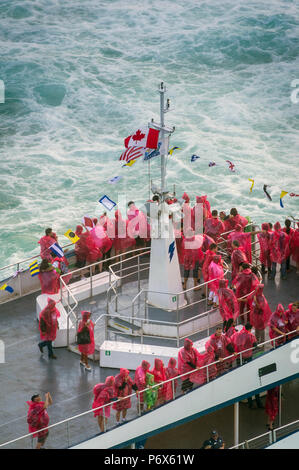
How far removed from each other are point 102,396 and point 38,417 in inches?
52.5

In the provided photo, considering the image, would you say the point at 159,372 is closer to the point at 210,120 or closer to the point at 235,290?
the point at 235,290

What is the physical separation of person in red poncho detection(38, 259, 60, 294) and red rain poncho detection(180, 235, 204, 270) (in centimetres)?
314

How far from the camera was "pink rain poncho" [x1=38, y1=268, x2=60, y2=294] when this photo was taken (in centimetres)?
2161

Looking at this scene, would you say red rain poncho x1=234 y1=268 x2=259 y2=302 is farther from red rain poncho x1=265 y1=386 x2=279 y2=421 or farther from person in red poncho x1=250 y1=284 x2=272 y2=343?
red rain poncho x1=265 y1=386 x2=279 y2=421

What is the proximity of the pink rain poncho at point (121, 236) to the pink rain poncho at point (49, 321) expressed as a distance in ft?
14.1

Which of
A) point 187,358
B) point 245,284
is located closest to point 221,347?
point 187,358

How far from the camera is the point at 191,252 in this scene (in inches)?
859

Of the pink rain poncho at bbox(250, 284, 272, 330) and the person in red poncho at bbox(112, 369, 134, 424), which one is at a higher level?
the pink rain poncho at bbox(250, 284, 272, 330)

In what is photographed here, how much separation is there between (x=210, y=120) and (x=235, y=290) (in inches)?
1062

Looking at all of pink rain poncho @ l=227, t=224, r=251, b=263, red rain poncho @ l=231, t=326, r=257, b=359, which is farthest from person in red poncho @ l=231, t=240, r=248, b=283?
red rain poncho @ l=231, t=326, r=257, b=359

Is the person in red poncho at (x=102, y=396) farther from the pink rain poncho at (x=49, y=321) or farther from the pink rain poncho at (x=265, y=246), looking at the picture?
the pink rain poncho at (x=265, y=246)

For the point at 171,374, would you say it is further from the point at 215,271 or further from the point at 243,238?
the point at 243,238
